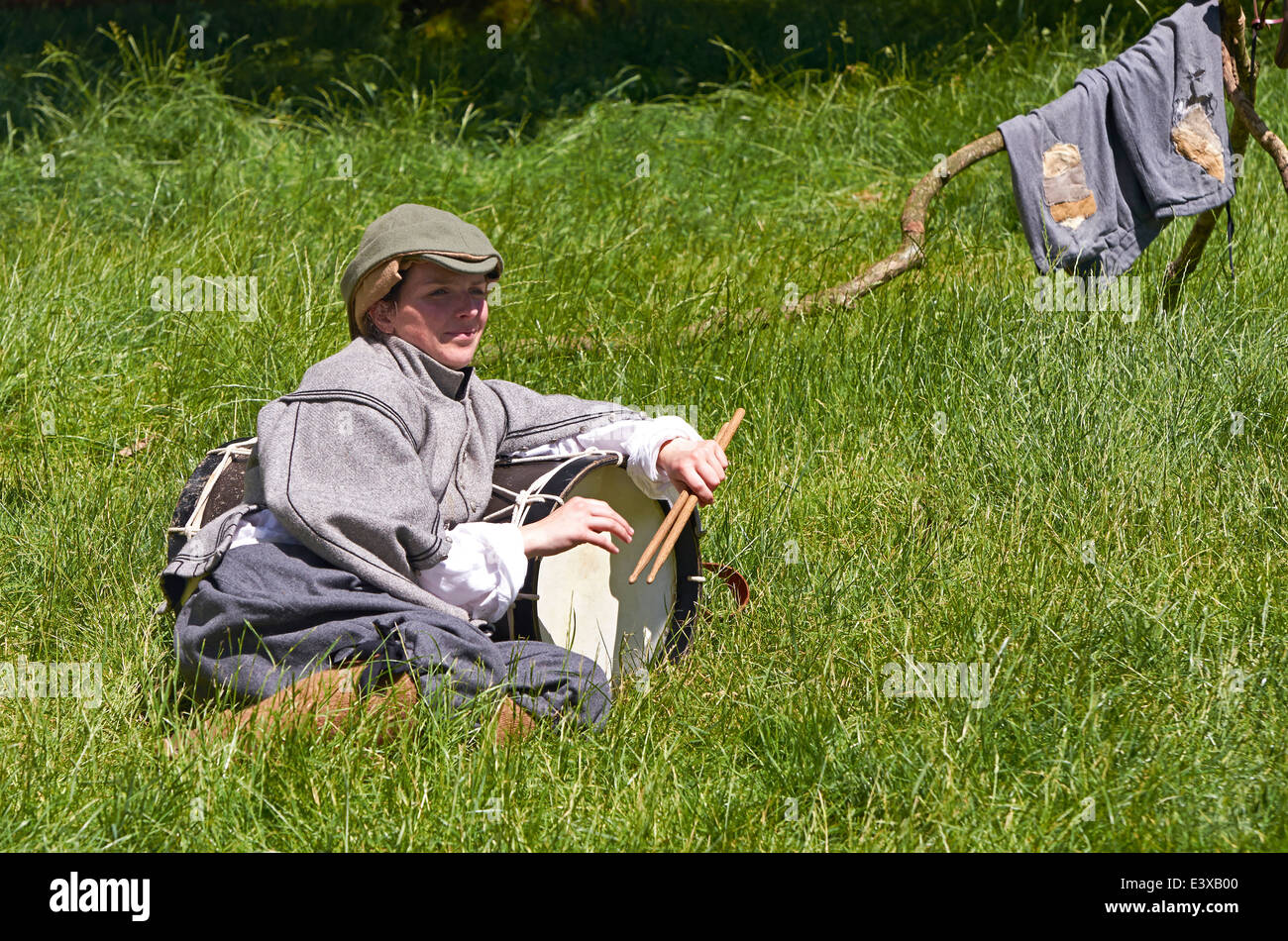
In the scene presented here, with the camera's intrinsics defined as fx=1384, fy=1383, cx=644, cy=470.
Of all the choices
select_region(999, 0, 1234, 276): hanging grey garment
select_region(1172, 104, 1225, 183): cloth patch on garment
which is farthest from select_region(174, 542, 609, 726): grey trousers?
select_region(1172, 104, 1225, 183): cloth patch on garment

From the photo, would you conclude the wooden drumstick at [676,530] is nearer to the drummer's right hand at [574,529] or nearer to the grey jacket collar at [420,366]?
the drummer's right hand at [574,529]

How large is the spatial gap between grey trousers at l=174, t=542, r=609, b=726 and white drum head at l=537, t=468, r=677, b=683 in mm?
236

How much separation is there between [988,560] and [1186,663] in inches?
27.4

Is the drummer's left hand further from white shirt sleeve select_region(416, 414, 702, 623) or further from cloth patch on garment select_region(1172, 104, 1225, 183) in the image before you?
cloth patch on garment select_region(1172, 104, 1225, 183)

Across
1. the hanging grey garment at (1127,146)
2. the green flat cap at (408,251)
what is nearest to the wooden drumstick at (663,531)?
the green flat cap at (408,251)

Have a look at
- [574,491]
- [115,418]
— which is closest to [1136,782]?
[574,491]

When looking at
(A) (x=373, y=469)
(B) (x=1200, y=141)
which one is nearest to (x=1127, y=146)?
(B) (x=1200, y=141)

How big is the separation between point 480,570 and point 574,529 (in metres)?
0.24

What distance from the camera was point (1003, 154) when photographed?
7418 mm

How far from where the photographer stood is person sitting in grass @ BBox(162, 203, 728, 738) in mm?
3008

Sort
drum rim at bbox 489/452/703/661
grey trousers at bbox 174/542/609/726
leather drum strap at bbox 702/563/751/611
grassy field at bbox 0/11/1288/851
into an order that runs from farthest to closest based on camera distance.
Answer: leather drum strap at bbox 702/563/751/611 → drum rim at bbox 489/452/703/661 → grey trousers at bbox 174/542/609/726 → grassy field at bbox 0/11/1288/851

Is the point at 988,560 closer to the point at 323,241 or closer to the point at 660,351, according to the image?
the point at 660,351

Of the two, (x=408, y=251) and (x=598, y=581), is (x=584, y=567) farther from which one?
(x=408, y=251)

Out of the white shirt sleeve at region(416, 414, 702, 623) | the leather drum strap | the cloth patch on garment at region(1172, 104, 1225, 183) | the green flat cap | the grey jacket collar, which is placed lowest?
the leather drum strap
